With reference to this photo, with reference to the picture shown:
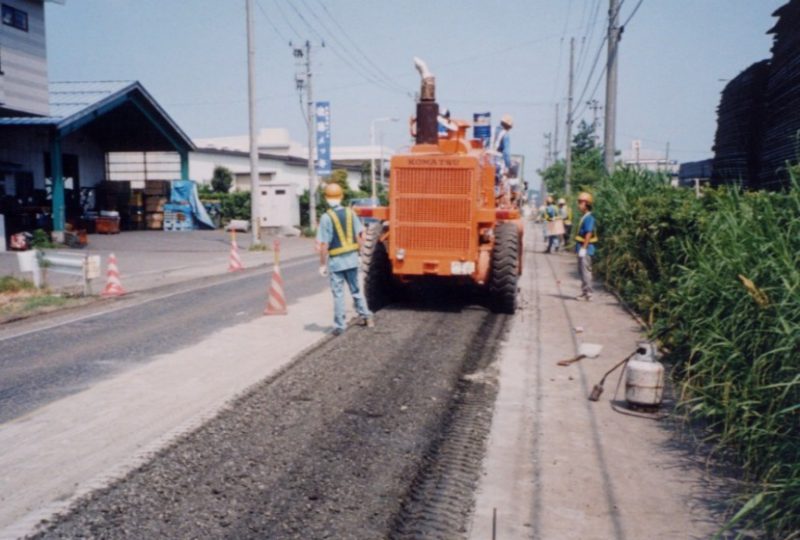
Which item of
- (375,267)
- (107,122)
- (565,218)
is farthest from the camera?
(107,122)

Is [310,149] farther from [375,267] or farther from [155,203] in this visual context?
[375,267]

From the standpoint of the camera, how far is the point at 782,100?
1154 cm

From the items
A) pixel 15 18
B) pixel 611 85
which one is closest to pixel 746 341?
pixel 611 85

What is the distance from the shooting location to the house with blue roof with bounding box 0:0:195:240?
998 inches

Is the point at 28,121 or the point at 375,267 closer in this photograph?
the point at 375,267

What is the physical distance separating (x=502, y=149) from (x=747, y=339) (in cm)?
892

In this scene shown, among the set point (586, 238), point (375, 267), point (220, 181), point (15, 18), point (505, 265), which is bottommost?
point (375, 267)

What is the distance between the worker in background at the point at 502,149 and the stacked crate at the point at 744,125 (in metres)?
4.06

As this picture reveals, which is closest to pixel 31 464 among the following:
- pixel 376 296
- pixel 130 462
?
pixel 130 462

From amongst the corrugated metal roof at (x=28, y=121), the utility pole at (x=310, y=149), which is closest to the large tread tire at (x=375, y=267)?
the corrugated metal roof at (x=28, y=121)

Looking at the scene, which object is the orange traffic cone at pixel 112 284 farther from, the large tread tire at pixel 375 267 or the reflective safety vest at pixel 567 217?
the reflective safety vest at pixel 567 217

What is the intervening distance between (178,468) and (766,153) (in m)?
11.0

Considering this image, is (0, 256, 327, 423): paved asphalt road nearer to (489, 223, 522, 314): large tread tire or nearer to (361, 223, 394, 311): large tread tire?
(361, 223, 394, 311): large tread tire

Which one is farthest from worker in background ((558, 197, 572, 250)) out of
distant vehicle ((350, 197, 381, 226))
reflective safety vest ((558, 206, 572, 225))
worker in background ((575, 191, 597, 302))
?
worker in background ((575, 191, 597, 302))
